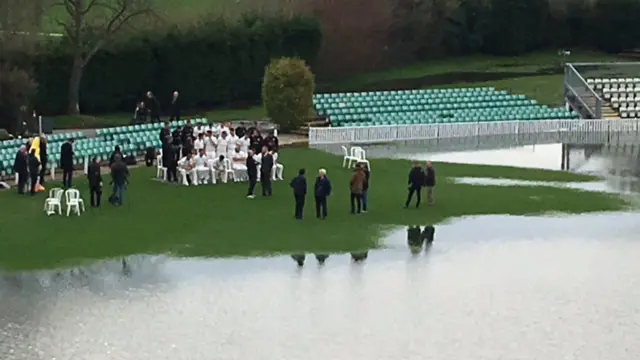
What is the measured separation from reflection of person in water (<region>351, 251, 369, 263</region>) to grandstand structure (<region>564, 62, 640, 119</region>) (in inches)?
1250

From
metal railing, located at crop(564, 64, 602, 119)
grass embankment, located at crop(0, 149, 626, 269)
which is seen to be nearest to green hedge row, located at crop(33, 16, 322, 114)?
metal railing, located at crop(564, 64, 602, 119)

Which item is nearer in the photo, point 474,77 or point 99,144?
point 99,144

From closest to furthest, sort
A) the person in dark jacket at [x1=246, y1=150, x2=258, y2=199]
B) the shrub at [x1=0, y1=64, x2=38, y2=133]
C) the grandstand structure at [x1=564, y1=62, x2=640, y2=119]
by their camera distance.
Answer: the person in dark jacket at [x1=246, y1=150, x2=258, y2=199] → the shrub at [x1=0, y1=64, x2=38, y2=133] → the grandstand structure at [x1=564, y1=62, x2=640, y2=119]

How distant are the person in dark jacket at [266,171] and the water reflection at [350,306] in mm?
6080

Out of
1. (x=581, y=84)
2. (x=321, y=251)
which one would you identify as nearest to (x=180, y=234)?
(x=321, y=251)

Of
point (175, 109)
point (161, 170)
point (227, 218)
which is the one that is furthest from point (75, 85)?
point (227, 218)

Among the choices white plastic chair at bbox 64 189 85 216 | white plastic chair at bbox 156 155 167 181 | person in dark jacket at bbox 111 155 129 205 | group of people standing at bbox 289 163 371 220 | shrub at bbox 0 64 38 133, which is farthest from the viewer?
shrub at bbox 0 64 38 133

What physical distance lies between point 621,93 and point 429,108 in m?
9.59

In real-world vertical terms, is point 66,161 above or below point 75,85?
below

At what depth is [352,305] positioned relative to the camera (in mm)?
27688

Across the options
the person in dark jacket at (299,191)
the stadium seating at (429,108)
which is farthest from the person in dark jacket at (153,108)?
the person in dark jacket at (299,191)

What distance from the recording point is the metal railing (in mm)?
62812

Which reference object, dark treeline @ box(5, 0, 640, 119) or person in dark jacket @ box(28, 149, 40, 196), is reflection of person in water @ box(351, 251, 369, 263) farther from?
dark treeline @ box(5, 0, 640, 119)

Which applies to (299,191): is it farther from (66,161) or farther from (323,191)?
(66,161)
